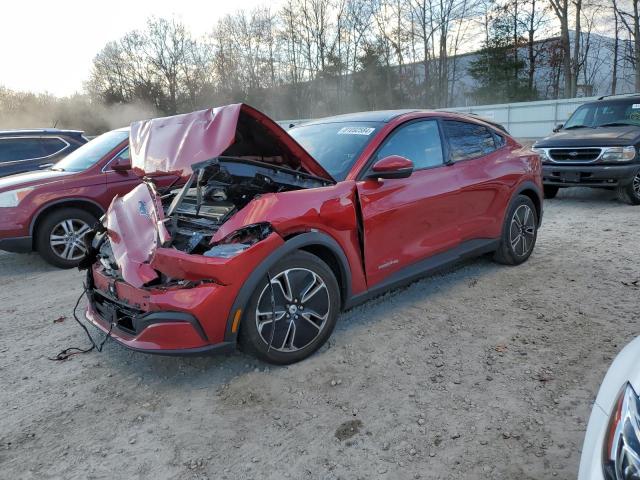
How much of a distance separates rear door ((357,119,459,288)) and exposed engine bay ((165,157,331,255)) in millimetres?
488

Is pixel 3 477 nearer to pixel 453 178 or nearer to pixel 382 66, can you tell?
pixel 453 178

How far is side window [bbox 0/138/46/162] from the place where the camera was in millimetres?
8266

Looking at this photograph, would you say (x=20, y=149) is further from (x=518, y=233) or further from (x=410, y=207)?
(x=518, y=233)

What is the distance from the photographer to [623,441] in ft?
4.36

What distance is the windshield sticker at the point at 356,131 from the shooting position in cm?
379

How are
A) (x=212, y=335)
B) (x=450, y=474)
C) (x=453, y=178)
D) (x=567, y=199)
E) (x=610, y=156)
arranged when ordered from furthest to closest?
1. (x=567, y=199)
2. (x=610, y=156)
3. (x=453, y=178)
4. (x=212, y=335)
5. (x=450, y=474)

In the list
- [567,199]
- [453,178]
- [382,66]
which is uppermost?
[382,66]

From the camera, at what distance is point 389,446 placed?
7.93 ft

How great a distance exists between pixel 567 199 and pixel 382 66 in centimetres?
3350

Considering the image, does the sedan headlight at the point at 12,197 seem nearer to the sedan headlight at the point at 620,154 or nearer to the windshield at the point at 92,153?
the windshield at the point at 92,153

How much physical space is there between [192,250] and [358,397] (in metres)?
1.34

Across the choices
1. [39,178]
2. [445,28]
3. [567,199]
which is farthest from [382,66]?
[39,178]

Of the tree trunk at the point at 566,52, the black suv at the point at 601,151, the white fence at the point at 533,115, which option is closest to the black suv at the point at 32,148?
the black suv at the point at 601,151

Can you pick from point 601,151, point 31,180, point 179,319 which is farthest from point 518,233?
point 31,180
